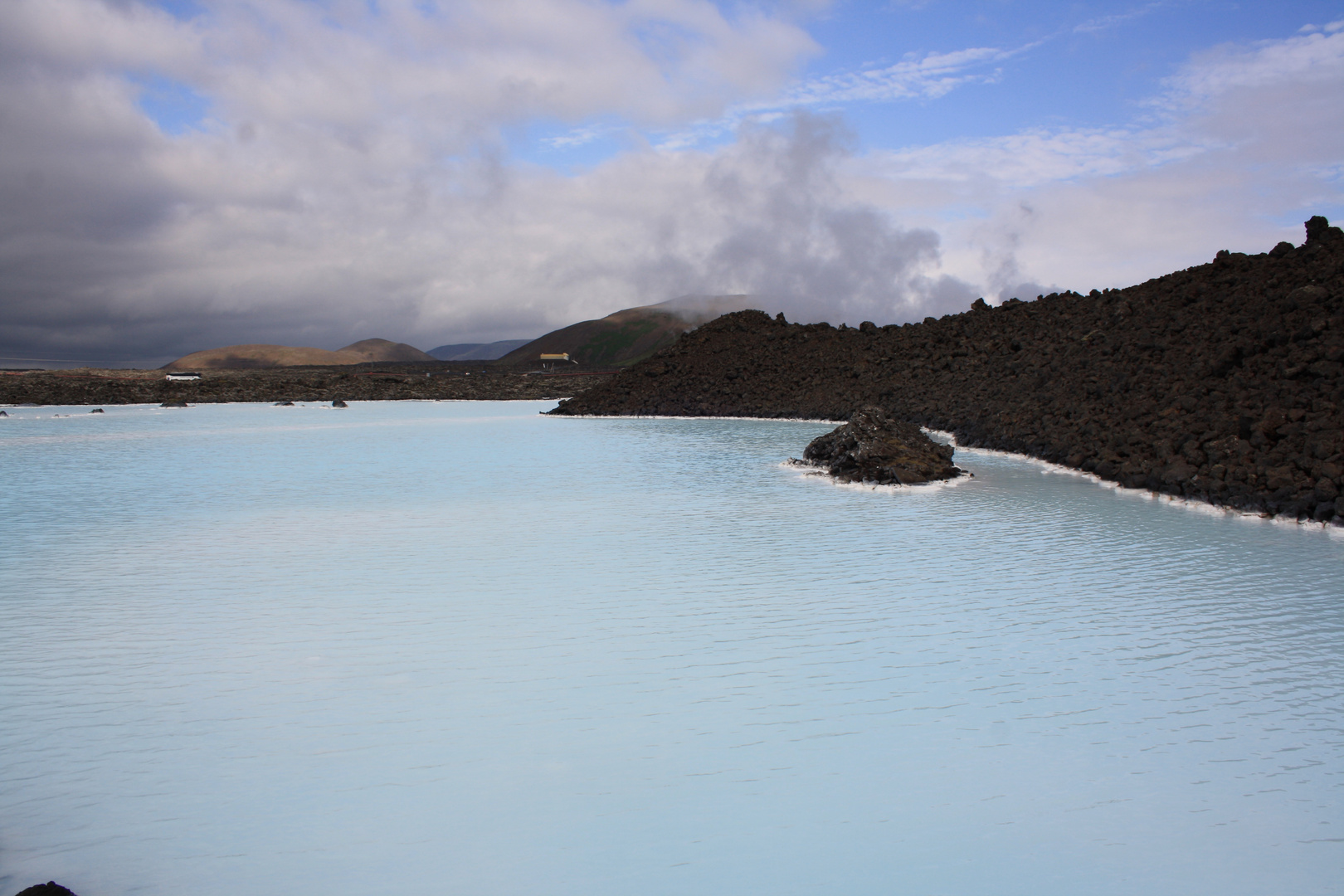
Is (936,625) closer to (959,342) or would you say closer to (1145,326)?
(1145,326)

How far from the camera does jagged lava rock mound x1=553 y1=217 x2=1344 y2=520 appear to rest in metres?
11.9

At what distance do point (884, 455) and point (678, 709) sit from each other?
10963 mm

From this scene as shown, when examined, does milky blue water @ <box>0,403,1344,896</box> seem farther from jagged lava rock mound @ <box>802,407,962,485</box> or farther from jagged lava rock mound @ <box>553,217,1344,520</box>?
jagged lava rock mound @ <box>802,407,962,485</box>

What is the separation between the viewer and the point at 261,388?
70.3 metres

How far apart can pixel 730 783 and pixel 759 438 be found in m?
22.5

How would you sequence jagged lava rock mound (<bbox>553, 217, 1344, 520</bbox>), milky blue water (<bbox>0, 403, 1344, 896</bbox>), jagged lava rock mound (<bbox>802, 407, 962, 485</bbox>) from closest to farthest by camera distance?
Result: milky blue water (<bbox>0, 403, 1344, 896</bbox>) → jagged lava rock mound (<bbox>553, 217, 1344, 520</bbox>) → jagged lava rock mound (<bbox>802, 407, 962, 485</bbox>)

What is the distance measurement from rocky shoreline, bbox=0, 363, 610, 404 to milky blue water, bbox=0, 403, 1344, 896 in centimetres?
5925

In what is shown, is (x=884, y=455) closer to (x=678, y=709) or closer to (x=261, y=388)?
(x=678, y=709)

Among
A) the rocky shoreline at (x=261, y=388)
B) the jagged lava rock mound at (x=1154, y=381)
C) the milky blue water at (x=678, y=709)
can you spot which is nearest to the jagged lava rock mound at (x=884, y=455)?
the jagged lava rock mound at (x=1154, y=381)

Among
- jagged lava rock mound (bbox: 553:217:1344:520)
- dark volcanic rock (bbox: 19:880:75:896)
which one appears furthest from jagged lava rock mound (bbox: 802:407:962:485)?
dark volcanic rock (bbox: 19:880:75:896)

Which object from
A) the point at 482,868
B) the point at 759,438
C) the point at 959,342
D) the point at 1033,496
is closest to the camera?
the point at 482,868

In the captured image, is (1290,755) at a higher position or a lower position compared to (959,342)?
lower

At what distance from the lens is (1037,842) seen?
3.25 metres

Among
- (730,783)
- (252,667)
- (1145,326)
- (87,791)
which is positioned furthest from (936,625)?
(1145,326)
